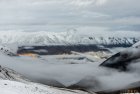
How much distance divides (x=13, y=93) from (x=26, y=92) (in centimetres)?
927

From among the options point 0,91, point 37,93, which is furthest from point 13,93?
point 37,93

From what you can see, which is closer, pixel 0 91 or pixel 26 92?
pixel 0 91

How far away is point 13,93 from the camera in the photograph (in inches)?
2987

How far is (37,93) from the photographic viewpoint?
9019 cm

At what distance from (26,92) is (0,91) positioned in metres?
11.1

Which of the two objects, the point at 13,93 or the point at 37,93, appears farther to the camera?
the point at 37,93

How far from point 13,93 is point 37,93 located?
14760mm

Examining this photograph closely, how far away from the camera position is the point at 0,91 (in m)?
74.6

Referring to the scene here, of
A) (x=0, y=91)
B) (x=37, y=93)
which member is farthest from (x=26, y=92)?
(x=0, y=91)

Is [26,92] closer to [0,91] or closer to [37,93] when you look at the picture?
[37,93]

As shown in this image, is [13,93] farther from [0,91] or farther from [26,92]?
[26,92]

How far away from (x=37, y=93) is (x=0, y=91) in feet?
54.6

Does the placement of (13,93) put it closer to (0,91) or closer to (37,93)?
(0,91)
